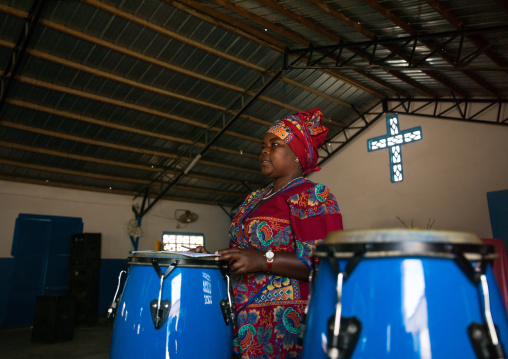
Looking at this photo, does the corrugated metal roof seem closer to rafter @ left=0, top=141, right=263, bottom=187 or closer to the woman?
rafter @ left=0, top=141, right=263, bottom=187

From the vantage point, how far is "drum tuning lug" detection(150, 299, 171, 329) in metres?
1.18

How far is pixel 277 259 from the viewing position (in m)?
1.36

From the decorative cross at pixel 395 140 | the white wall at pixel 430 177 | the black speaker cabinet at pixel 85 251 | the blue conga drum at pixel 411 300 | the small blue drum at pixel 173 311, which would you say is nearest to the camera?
the blue conga drum at pixel 411 300

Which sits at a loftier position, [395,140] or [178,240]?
[395,140]

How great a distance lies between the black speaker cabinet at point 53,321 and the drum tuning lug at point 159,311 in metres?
5.72

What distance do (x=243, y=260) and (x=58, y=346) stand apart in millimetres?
5586

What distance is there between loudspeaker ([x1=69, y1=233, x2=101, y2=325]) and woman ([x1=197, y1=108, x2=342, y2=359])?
692cm

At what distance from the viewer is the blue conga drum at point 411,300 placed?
25.2 inches

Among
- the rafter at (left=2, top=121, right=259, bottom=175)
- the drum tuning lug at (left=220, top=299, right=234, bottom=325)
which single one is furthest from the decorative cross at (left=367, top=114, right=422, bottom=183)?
Result: the drum tuning lug at (left=220, top=299, right=234, bottom=325)

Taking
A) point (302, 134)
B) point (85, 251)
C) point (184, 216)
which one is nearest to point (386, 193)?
point (184, 216)

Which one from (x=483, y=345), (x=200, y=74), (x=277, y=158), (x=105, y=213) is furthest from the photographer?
(x=105, y=213)

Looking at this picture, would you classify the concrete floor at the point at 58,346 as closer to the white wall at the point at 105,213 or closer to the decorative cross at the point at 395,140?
the white wall at the point at 105,213

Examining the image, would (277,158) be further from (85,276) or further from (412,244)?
(85,276)

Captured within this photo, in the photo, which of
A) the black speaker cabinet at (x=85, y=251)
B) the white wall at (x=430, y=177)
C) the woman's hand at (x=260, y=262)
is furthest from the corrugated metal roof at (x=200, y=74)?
the woman's hand at (x=260, y=262)
